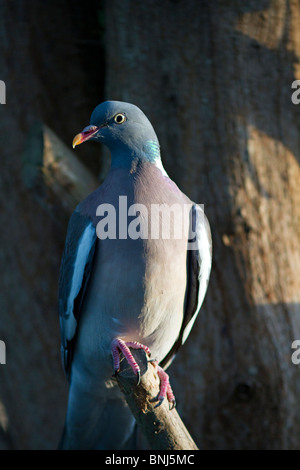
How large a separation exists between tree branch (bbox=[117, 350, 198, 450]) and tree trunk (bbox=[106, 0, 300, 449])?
4.19ft

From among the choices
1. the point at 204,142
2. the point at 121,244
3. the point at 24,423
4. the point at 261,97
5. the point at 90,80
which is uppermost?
the point at 90,80

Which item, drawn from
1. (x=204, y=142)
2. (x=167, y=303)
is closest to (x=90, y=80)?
(x=204, y=142)

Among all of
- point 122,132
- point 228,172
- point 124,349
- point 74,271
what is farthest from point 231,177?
point 124,349

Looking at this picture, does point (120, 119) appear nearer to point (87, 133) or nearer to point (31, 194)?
point (87, 133)

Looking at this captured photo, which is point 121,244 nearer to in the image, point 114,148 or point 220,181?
point 114,148

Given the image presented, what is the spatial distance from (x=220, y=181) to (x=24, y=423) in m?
2.58

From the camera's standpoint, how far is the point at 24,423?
505 centimetres

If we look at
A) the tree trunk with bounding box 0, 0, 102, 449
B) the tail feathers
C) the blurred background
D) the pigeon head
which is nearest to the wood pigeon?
the pigeon head

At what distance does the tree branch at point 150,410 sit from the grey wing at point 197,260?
0.48 meters

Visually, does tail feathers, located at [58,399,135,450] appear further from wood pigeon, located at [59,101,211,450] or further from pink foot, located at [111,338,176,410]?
pink foot, located at [111,338,176,410]

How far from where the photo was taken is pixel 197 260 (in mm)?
3109

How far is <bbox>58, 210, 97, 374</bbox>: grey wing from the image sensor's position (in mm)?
3010

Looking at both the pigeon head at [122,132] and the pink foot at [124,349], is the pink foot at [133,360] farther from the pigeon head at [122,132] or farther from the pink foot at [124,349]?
the pigeon head at [122,132]

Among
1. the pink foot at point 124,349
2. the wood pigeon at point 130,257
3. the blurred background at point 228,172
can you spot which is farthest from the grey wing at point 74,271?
the blurred background at point 228,172
